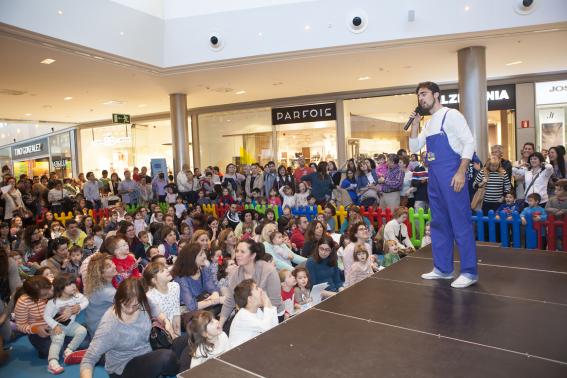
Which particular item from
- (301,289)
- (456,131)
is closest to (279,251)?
(301,289)

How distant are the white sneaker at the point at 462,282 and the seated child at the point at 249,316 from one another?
1449 millimetres

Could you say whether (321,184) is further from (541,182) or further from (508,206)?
(541,182)

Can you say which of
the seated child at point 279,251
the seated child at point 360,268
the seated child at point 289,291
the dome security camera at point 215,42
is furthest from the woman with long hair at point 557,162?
the dome security camera at point 215,42

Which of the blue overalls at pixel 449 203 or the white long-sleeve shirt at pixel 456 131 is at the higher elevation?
the white long-sleeve shirt at pixel 456 131

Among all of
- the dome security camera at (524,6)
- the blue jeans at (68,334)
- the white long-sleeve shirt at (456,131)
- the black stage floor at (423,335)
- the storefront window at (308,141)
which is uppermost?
the dome security camera at (524,6)

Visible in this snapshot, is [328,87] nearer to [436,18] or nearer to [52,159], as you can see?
[436,18]

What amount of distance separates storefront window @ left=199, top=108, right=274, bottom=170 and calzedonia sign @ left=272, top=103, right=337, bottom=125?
0.47 metres

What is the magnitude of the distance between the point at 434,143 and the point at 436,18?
6.71m

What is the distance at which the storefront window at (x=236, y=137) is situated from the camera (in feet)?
57.6

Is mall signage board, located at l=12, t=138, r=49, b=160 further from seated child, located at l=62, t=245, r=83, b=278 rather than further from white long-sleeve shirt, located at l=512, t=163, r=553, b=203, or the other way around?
white long-sleeve shirt, located at l=512, t=163, r=553, b=203

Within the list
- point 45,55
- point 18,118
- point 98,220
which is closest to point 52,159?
point 18,118

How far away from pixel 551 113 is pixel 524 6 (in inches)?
244

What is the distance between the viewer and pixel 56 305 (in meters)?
4.69

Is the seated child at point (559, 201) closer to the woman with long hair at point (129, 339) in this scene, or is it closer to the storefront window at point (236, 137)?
the woman with long hair at point (129, 339)
